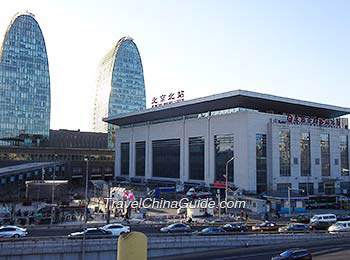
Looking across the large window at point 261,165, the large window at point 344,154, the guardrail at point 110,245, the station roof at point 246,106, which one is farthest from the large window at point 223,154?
the guardrail at point 110,245

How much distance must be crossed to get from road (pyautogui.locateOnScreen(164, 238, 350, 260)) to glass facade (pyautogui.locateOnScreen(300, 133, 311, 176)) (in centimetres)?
4839

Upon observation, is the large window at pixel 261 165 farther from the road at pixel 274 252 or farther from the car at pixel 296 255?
the car at pixel 296 255

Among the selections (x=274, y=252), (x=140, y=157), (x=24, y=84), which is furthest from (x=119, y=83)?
(x=274, y=252)

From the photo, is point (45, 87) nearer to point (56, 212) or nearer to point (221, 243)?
point (56, 212)

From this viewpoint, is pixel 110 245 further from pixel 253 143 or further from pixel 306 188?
pixel 306 188

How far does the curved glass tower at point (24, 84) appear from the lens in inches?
5797

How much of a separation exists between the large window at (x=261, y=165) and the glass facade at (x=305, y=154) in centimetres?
1013

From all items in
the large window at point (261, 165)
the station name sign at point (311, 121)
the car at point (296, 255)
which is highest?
the station name sign at point (311, 121)

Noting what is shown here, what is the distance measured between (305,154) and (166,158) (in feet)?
116

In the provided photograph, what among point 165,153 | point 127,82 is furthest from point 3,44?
point 165,153

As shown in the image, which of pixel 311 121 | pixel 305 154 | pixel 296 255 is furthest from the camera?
pixel 311 121

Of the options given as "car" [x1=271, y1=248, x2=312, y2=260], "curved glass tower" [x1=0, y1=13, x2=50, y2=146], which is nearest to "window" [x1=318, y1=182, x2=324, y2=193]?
"car" [x1=271, y1=248, x2=312, y2=260]

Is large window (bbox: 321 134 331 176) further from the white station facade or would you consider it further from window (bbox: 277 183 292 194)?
window (bbox: 277 183 292 194)

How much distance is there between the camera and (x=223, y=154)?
81.1m
